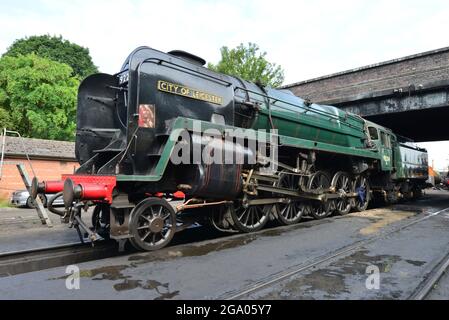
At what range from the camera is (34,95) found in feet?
83.4

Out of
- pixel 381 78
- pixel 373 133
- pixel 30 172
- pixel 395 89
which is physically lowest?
pixel 30 172

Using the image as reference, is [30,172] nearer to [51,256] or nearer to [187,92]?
[51,256]

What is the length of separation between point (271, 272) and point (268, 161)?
331 cm

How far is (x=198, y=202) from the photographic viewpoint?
21.8 feet

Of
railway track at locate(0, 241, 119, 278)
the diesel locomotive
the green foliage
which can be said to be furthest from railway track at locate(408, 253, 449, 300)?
the green foliage

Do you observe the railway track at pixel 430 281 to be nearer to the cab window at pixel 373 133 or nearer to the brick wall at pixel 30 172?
the cab window at pixel 373 133

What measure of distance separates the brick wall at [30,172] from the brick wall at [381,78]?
14137 millimetres

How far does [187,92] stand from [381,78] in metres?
13.2

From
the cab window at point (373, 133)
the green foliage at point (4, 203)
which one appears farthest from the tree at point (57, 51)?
the cab window at point (373, 133)

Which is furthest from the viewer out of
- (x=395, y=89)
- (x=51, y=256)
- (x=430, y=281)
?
(x=395, y=89)

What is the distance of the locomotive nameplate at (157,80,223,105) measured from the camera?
6.16 metres

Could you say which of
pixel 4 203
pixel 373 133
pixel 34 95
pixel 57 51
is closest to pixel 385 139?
pixel 373 133
